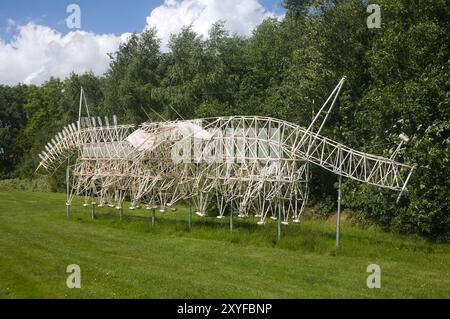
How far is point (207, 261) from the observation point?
1647cm

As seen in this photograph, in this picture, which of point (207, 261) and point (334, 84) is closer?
point (207, 261)

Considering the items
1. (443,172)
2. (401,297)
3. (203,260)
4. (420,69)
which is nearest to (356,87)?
(420,69)

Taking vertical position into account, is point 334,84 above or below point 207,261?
above

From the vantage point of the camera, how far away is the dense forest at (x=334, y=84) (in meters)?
18.8

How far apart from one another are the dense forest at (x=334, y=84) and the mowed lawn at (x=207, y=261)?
2.17 metres

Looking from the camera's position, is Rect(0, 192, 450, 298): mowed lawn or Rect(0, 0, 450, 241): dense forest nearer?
Rect(0, 192, 450, 298): mowed lawn

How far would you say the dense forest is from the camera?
18781mm

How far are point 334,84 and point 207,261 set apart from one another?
15.1m

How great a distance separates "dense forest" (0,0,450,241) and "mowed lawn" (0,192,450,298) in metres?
2.17

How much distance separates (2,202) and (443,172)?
29.3 meters

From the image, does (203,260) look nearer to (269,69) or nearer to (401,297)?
(401,297)

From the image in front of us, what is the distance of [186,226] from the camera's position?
2294 cm

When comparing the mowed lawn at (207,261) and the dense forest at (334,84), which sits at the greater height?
the dense forest at (334,84)

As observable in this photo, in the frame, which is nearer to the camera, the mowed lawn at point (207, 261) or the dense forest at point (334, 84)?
the mowed lawn at point (207, 261)
